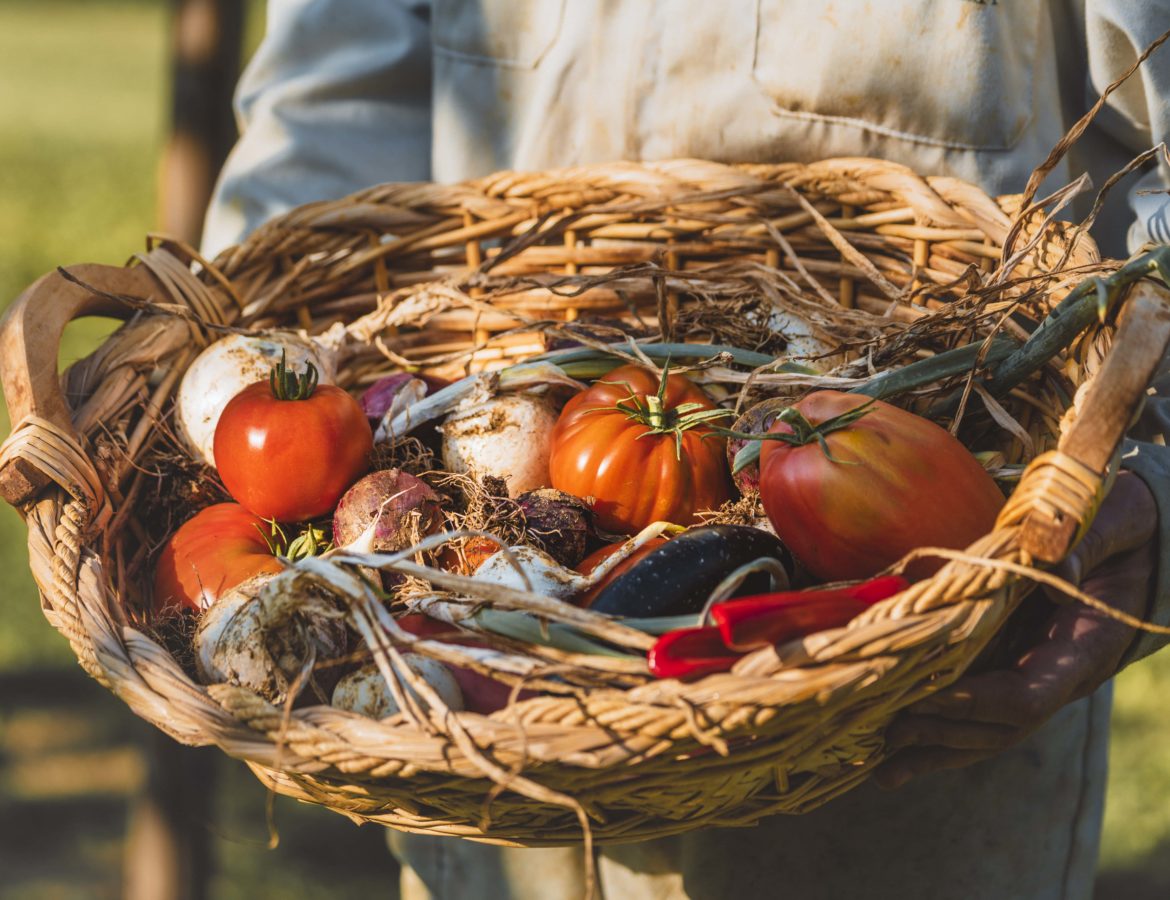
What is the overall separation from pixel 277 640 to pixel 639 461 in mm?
436

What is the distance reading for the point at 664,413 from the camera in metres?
1.27

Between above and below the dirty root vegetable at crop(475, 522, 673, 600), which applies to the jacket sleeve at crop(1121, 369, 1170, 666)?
above

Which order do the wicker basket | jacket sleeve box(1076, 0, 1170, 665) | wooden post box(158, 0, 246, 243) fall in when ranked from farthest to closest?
wooden post box(158, 0, 246, 243), jacket sleeve box(1076, 0, 1170, 665), the wicker basket

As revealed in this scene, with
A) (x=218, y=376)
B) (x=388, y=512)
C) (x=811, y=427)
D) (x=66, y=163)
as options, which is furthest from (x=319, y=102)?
(x=66, y=163)

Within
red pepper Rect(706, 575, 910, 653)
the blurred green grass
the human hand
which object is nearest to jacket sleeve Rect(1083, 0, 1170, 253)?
the human hand

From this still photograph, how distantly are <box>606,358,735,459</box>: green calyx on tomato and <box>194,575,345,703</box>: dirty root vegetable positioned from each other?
402mm

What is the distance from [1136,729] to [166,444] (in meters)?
2.46

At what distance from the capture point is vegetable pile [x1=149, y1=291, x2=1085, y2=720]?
95 cm

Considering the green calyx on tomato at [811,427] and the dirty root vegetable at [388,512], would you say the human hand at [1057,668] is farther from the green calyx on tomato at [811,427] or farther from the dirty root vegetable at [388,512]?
the dirty root vegetable at [388,512]

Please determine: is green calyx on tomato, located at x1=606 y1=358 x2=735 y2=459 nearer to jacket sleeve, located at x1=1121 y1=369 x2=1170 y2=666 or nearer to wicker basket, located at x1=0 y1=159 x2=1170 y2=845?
wicker basket, located at x1=0 y1=159 x2=1170 y2=845

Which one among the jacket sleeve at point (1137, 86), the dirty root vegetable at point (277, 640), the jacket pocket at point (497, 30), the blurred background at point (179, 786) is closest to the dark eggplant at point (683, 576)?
the dirty root vegetable at point (277, 640)

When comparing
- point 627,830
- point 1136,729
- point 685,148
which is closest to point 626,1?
point 685,148

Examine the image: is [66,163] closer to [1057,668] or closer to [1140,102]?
[1140,102]

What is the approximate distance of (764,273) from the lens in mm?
1447
